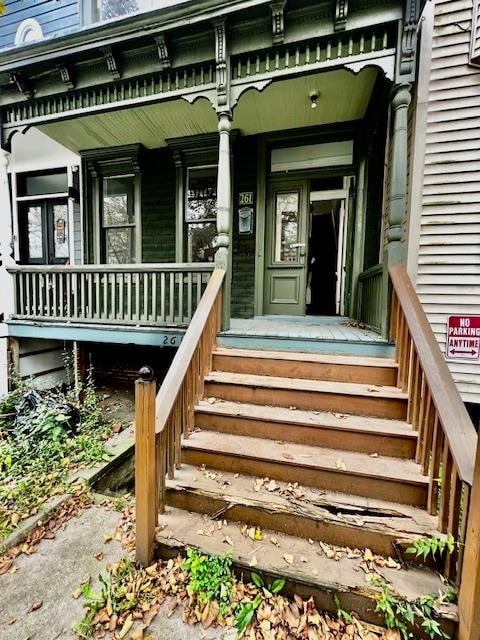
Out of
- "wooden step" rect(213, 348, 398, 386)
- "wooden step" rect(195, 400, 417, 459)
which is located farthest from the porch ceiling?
"wooden step" rect(195, 400, 417, 459)

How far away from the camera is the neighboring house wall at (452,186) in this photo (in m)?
3.04

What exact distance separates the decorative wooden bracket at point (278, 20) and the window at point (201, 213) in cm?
218

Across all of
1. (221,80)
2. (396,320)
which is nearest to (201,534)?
(396,320)

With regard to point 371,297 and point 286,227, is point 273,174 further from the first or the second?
point 371,297

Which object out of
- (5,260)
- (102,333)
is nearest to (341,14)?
(102,333)

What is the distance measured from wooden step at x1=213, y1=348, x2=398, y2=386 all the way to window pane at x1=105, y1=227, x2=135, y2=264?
3376 mm

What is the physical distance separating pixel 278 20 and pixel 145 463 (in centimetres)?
376

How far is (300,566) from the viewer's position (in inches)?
65.8

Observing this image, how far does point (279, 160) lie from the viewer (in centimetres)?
465

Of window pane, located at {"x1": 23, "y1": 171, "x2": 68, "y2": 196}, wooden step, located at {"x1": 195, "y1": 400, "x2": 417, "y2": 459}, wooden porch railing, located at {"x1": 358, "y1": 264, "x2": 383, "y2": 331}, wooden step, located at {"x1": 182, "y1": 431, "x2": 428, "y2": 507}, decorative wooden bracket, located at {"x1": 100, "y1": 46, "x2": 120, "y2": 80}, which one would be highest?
decorative wooden bracket, located at {"x1": 100, "y1": 46, "x2": 120, "y2": 80}

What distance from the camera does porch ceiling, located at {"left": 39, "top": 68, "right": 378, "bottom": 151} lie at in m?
3.55

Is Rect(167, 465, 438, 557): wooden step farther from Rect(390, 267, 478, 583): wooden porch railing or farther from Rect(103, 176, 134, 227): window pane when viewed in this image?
Rect(103, 176, 134, 227): window pane

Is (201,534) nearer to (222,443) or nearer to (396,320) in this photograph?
(222,443)

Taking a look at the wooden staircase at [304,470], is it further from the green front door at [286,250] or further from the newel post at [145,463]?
the green front door at [286,250]
